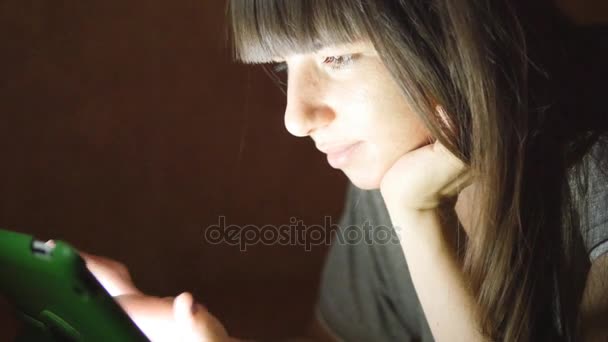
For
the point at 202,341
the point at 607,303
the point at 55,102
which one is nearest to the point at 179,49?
the point at 55,102

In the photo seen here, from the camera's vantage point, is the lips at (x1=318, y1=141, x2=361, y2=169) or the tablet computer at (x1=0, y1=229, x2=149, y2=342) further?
the lips at (x1=318, y1=141, x2=361, y2=169)

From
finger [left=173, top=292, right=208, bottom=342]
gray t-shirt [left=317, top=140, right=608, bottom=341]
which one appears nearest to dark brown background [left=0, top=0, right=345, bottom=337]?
gray t-shirt [left=317, top=140, right=608, bottom=341]

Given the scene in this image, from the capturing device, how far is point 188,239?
55 centimetres

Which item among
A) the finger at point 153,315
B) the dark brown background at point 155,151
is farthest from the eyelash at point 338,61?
the finger at point 153,315

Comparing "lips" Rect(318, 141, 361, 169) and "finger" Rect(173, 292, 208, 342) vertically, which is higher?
"lips" Rect(318, 141, 361, 169)

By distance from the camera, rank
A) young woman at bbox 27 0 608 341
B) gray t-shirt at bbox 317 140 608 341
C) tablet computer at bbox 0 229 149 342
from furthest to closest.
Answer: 1. gray t-shirt at bbox 317 140 608 341
2. young woman at bbox 27 0 608 341
3. tablet computer at bbox 0 229 149 342

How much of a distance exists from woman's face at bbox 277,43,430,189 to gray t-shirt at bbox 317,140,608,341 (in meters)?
0.11

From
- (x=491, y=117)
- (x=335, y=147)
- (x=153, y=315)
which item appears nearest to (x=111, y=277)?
(x=153, y=315)

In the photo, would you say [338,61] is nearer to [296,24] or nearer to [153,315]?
[296,24]

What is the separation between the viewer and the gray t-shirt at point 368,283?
0.56 meters

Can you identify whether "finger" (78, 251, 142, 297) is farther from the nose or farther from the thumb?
the nose

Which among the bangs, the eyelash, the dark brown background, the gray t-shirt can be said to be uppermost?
the bangs

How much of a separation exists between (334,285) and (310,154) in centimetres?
16

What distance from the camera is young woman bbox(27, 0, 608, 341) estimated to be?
0.41 metres
